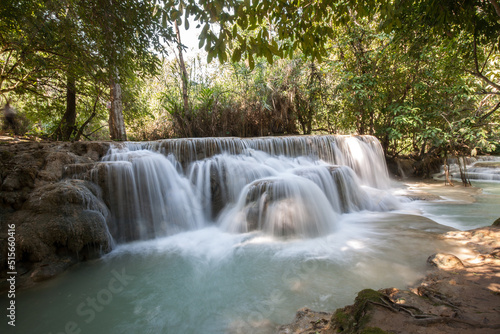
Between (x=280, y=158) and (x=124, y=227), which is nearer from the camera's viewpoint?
(x=124, y=227)

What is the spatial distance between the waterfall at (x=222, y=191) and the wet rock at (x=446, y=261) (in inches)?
83.6

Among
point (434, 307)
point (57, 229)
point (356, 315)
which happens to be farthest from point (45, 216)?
point (434, 307)

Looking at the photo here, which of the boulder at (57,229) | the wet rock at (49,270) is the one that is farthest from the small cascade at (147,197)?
the wet rock at (49,270)

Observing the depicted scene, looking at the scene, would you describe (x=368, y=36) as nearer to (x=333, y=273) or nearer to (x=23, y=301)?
(x=333, y=273)

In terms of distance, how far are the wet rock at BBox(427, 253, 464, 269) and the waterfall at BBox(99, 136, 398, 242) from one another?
2.12 metres

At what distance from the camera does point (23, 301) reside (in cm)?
304

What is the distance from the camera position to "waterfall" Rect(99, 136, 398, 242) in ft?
16.6

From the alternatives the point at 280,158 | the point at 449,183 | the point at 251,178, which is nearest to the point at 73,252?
the point at 251,178

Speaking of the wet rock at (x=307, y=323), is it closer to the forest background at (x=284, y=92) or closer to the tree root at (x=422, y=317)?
the tree root at (x=422, y=317)

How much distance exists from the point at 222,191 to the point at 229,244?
191 cm

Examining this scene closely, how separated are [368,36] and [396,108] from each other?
3.38 m

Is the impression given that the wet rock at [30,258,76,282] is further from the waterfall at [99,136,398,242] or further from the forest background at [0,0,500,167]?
the forest background at [0,0,500,167]

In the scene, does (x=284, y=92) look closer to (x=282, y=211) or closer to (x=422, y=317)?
(x=282, y=211)

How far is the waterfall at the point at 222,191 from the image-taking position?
16.6 feet
